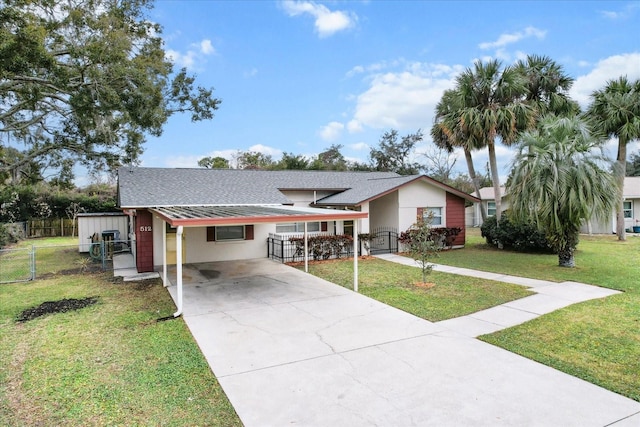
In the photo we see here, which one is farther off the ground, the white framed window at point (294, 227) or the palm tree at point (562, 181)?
the palm tree at point (562, 181)

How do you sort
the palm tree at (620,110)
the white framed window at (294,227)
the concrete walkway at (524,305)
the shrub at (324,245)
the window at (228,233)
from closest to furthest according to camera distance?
the concrete walkway at (524,305) < the window at (228,233) < the shrub at (324,245) < the white framed window at (294,227) < the palm tree at (620,110)

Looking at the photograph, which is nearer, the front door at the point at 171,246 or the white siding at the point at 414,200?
the front door at the point at 171,246

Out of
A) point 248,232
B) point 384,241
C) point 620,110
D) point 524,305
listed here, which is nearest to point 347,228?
point 384,241

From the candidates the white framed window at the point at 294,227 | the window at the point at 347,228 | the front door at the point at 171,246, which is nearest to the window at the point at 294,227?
the white framed window at the point at 294,227

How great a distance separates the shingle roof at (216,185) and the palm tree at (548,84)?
31.8 ft

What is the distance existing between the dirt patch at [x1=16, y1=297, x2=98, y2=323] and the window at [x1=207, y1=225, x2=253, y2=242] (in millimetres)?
5783

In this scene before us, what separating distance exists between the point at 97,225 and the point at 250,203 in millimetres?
9144

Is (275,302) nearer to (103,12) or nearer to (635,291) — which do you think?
(635,291)

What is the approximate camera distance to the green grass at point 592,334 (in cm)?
480

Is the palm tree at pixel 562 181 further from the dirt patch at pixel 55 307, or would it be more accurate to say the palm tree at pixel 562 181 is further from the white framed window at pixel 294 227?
the dirt patch at pixel 55 307

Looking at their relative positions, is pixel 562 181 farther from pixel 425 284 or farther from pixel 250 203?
pixel 250 203

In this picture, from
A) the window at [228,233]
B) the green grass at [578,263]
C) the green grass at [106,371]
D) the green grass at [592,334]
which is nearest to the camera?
the green grass at [106,371]

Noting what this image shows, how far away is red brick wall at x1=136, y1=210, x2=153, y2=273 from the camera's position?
12.2 meters

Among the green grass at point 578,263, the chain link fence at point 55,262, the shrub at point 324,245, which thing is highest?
the shrub at point 324,245
